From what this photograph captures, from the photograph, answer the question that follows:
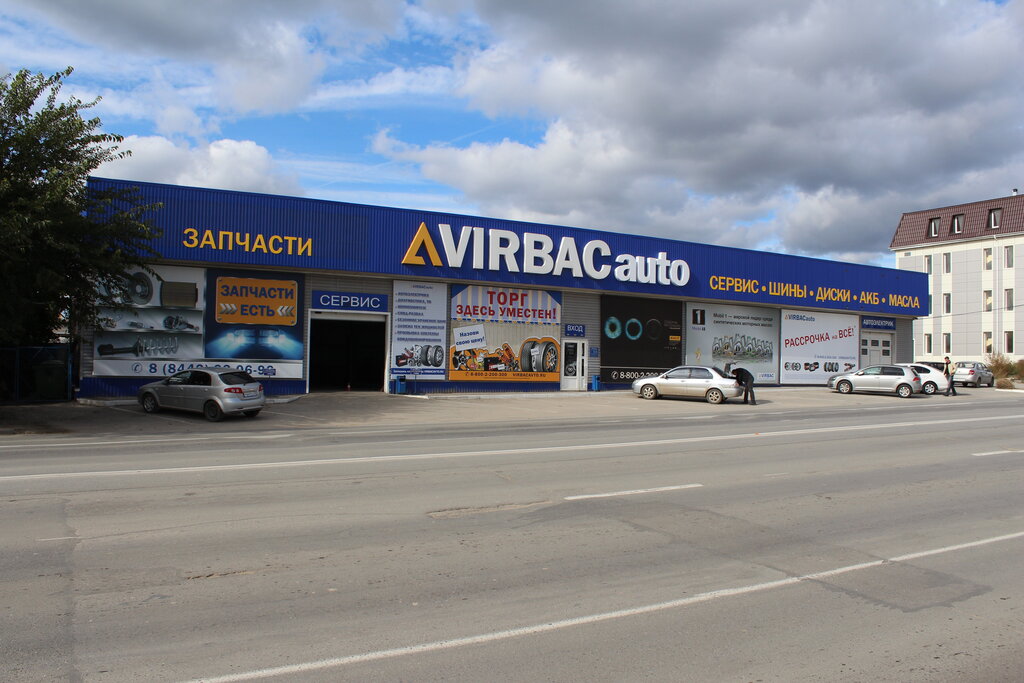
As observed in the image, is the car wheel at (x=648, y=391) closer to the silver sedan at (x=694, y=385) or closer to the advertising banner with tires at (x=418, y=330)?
the silver sedan at (x=694, y=385)

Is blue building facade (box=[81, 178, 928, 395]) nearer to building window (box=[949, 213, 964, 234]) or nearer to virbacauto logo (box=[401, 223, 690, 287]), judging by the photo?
virbacauto logo (box=[401, 223, 690, 287])

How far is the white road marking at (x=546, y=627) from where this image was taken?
4094 mm

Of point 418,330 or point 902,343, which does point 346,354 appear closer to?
point 418,330

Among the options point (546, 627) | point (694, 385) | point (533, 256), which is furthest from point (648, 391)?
point (546, 627)

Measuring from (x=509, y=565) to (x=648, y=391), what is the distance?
23.5 m

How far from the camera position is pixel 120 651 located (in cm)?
432

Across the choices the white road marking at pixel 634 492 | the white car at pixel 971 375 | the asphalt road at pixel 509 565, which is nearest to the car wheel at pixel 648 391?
the asphalt road at pixel 509 565

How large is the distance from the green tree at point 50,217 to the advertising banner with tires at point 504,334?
1214 centimetres

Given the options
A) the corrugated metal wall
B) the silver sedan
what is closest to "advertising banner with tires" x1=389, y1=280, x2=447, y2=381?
the silver sedan

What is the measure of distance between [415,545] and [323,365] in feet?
96.7

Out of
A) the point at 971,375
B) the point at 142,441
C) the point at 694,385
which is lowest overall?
the point at 142,441

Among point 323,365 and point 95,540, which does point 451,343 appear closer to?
point 323,365

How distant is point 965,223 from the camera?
6488cm

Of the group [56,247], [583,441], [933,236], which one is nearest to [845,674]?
[583,441]
